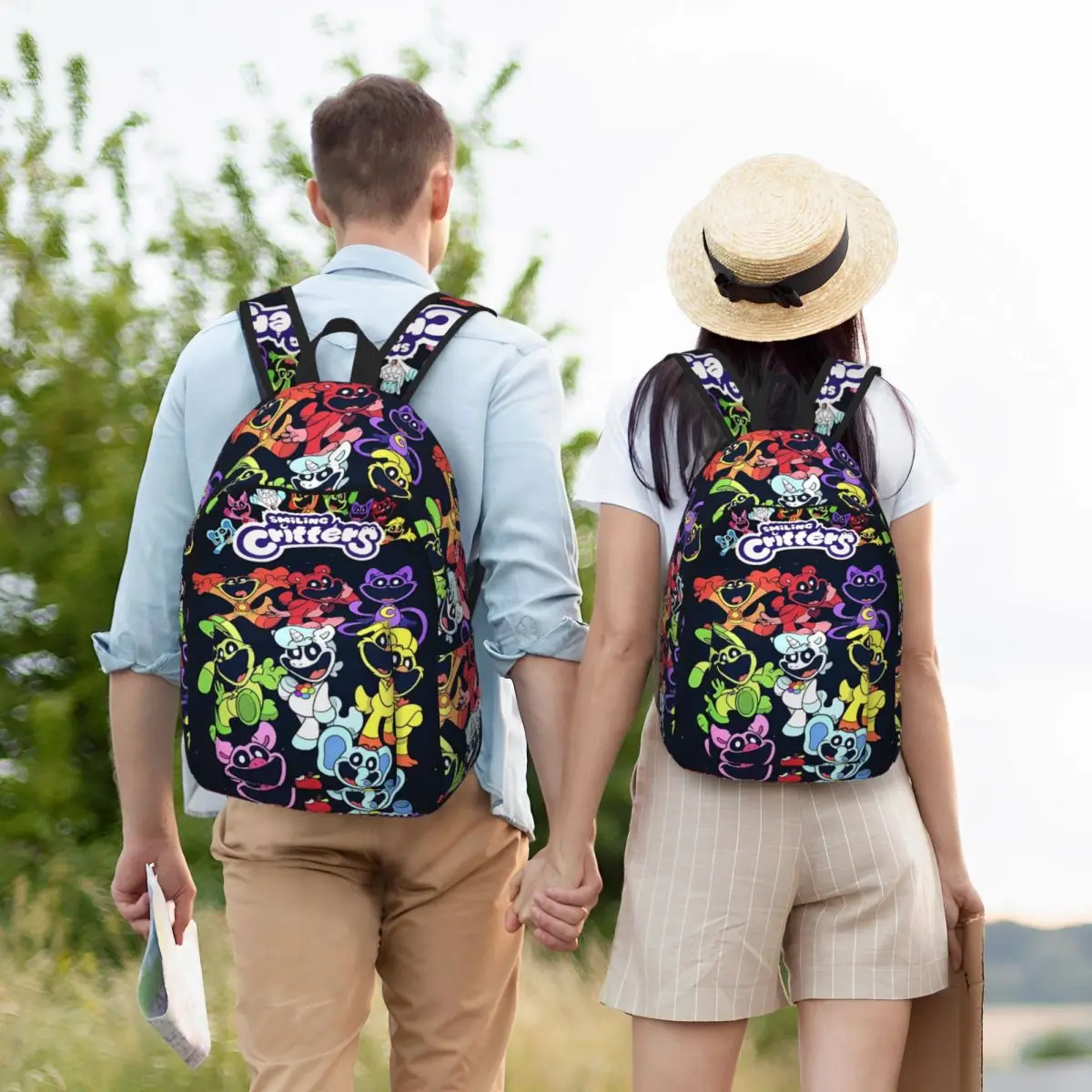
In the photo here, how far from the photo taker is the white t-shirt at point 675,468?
198 centimetres

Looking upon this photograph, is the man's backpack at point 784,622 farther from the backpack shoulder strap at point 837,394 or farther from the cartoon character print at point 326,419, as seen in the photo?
the cartoon character print at point 326,419

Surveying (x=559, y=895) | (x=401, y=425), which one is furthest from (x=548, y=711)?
(x=401, y=425)

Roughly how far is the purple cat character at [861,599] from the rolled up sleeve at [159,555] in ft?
3.24

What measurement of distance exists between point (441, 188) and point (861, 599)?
92 cm

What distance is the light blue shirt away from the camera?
80.1 inches

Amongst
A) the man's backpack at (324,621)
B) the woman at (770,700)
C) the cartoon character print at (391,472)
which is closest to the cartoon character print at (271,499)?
the man's backpack at (324,621)

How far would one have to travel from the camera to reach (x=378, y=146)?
2.11 m

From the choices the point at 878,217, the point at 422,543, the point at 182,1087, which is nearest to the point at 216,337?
the point at 422,543

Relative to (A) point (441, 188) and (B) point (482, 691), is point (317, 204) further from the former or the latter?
(B) point (482, 691)

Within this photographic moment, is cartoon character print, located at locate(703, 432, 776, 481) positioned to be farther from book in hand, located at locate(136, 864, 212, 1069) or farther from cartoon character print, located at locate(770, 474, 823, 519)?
book in hand, located at locate(136, 864, 212, 1069)

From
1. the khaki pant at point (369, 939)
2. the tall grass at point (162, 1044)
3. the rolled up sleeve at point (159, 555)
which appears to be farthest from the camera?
the tall grass at point (162, 1044)

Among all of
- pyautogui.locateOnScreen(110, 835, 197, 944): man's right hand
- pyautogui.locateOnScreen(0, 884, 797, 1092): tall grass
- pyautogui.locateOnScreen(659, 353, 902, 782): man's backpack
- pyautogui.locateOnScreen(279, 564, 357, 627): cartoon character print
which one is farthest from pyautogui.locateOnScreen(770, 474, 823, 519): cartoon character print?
pyautogui.locateOnScreen(0, 884, 797, 1092): tall grass

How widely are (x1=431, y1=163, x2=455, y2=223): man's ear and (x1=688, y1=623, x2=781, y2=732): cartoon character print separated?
0.81 m

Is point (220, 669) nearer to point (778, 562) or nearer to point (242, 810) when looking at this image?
point (242, 810)
